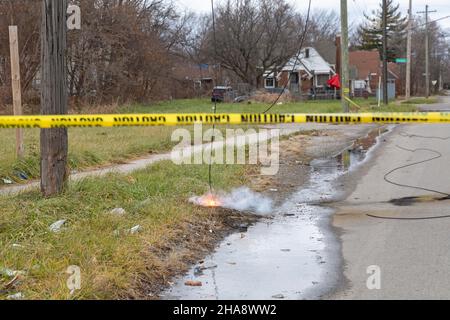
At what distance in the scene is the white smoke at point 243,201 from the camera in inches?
314

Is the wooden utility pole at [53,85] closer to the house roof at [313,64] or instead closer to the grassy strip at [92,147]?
the grassy strip at [92,147]

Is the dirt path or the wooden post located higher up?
the wooden post

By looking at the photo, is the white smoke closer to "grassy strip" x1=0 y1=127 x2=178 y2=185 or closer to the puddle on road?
the puddle on road

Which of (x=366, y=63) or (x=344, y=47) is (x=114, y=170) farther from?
(x=366, y=63)

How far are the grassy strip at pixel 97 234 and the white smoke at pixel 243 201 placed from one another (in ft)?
0.89

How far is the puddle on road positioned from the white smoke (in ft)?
0.87

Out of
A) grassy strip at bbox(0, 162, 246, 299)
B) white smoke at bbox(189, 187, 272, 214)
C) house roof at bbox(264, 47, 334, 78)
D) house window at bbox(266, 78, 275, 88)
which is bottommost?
white smoke at bbox(189, 187, 272, 214)

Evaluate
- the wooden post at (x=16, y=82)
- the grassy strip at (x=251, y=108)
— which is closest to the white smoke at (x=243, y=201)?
the wooden post at (x=16, y=82)

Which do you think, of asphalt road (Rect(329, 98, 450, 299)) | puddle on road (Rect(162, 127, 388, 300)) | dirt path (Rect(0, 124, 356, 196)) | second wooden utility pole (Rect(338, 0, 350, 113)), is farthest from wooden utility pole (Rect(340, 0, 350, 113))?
puddle on road (Rect(162, 127, 388, 300))

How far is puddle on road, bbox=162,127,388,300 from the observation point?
4805 mm

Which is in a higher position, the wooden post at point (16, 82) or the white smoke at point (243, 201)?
the wooden post at point (16, 82)

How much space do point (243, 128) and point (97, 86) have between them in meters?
14.6

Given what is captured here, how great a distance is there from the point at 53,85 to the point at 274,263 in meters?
3.36

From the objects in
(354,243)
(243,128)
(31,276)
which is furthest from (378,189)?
(243,128)
